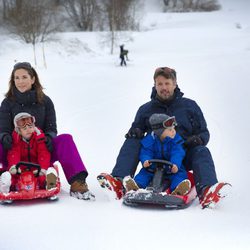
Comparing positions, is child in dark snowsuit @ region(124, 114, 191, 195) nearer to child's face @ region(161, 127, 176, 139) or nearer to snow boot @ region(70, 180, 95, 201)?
child's face @ region(161, 127, 176, 139)

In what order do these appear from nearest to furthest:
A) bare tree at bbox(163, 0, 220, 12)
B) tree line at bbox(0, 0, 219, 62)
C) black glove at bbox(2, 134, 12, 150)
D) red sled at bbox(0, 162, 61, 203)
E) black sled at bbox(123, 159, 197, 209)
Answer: black sled at bbox(123, 159, 197, 209)
red sled at bbox(0, 162, 61, 203)
black glove at bbox(2, 134, 12, 150)
tree line at bbox(0, 0, 219, 62)
bare tree at bbox(163, 0, 220, 12)

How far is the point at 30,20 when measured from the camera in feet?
62.8

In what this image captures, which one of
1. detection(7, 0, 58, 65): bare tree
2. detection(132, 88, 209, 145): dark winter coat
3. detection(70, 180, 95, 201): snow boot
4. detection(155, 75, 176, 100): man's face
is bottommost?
detection(70, 180, 95, 201): snow boot

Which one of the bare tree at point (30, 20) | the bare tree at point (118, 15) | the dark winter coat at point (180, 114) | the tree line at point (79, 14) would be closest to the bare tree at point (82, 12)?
the tree line at point (79, 14)

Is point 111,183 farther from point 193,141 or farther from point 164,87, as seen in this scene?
point 164,87

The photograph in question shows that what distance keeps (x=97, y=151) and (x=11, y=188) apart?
2.18 m

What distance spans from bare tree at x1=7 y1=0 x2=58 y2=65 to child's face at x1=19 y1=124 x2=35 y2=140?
1395 centimetres

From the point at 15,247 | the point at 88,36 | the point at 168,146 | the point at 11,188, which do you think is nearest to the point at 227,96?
the point at 168,146

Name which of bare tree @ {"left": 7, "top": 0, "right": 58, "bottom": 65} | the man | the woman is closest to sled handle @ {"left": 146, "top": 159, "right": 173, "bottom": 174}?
the man

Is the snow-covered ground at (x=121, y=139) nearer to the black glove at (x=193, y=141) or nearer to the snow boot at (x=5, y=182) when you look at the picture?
the snow boot at (x=5, y=182)

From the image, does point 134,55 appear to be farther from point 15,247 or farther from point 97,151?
point 15,247

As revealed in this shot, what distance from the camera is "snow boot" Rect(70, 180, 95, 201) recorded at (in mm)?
3381

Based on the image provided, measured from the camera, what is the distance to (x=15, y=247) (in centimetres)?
242

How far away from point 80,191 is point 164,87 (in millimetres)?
1008
